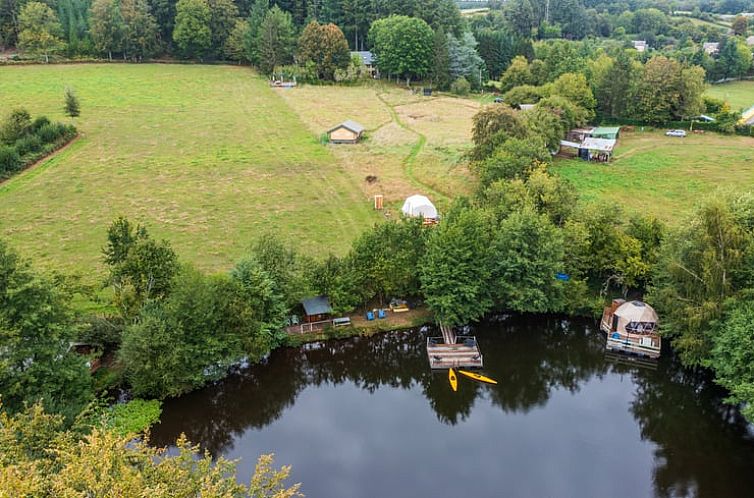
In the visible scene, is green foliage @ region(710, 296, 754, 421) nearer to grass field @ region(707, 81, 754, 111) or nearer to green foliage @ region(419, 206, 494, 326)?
green foliage @ region(419, 206, 494, 326)

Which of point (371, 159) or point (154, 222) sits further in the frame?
point (371, 159)

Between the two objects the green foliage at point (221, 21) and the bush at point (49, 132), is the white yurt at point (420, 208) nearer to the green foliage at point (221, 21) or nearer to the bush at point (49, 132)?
the bush at point (49, 132)

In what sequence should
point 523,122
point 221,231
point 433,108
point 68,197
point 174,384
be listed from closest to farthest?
point 174,384 < point 221,231 < point 68,197 < point 523,122 < point 433,108

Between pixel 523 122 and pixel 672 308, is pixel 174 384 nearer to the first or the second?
pixel 672 308

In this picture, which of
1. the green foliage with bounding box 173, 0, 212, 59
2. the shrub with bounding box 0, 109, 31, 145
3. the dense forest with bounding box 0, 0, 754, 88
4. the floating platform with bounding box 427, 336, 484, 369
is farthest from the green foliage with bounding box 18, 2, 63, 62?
the floating platform with bounding box 427, 336, 484, 369

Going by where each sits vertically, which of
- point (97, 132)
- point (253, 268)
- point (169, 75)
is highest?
point (169, 75)

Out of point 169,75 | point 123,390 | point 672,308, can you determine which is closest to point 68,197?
point 123,390
